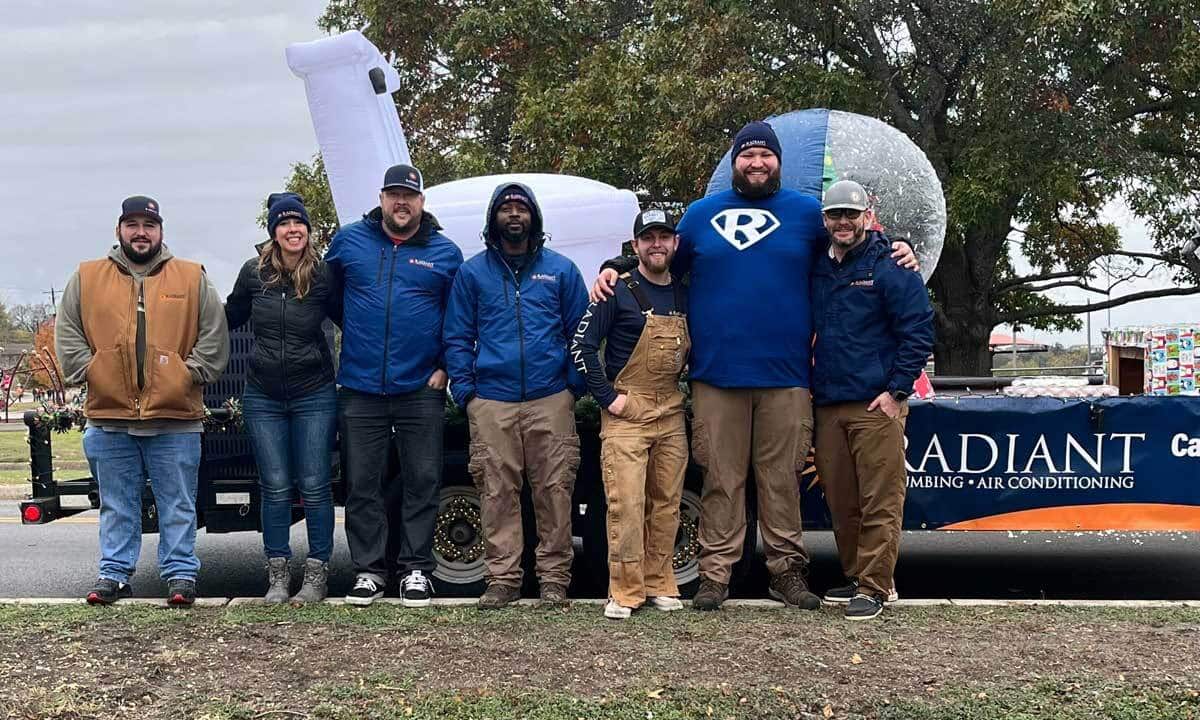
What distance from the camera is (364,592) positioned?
18.2 feet

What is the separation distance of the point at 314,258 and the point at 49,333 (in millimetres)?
44091

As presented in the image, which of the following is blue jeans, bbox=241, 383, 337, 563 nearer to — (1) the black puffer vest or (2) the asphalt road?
(1) the black puffer vest

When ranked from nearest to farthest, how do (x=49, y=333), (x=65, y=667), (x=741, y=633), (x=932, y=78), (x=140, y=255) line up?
(x=65, y=667) < (x=741, y=633) < (x=140, y=255) < (x=932, y=78) < (x=49, y=333)

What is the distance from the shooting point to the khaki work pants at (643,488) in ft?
17.6

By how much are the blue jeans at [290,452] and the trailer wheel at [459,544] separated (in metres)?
0.59

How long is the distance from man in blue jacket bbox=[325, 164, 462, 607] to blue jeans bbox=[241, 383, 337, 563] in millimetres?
99

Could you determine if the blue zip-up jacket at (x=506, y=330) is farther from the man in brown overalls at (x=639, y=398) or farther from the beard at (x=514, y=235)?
the man in brown overalls at (x=639, y=398)

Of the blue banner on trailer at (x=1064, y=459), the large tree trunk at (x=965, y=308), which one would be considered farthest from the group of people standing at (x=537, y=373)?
the large tree trunk at (x=965, y=308)

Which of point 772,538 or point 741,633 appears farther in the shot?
point 772,538

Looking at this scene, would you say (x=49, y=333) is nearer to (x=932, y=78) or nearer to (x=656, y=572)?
(x=932, y=78)

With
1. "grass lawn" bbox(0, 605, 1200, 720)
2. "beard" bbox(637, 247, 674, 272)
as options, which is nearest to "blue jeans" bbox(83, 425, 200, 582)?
"grass lawn" bbox(0, 605, 1200, 720)

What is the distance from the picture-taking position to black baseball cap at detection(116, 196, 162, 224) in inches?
214

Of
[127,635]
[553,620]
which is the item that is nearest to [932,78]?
[553,620]

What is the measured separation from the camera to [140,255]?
546 centimetres
